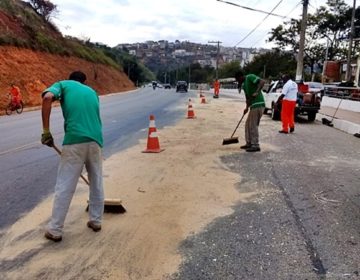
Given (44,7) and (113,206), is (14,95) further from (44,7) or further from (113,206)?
(44,7)

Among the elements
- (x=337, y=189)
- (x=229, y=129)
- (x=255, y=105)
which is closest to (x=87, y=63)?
(x=229, y=129)

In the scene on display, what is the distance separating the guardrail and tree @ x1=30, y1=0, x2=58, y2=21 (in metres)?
37.4

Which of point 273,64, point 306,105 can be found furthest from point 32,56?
point 273,64

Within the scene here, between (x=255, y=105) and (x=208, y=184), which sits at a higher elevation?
(x=255, y=105)

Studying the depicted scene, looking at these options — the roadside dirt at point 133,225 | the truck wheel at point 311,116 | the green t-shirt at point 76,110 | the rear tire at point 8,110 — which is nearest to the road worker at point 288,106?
the truck wheel at point 311,116

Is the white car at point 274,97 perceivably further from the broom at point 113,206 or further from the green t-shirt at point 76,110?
the green t-shirt at point 76,110

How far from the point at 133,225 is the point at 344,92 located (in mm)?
26524

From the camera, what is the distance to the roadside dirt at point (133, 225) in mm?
4152

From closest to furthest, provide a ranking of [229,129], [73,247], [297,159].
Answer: [73,247], [297,159], [229,129]

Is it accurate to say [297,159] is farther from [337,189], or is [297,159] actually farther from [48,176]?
[48,176]

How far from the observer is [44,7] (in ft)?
185

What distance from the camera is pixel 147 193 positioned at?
6.73 metres

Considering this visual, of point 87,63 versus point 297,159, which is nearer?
point 297,159

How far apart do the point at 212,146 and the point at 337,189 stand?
4382mm
